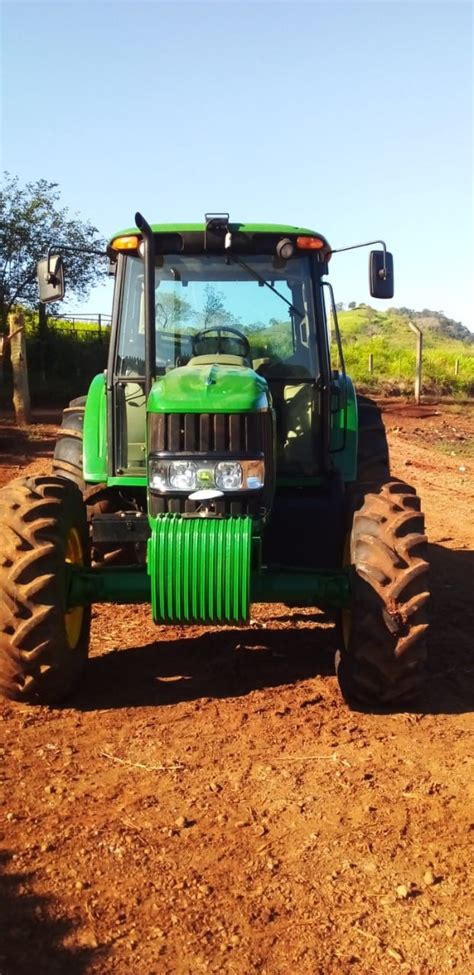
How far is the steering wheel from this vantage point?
5719mm

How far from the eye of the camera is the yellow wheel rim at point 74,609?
5.10 m

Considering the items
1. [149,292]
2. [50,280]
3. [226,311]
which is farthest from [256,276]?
[50,280]

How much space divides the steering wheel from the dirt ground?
1712 millimetres

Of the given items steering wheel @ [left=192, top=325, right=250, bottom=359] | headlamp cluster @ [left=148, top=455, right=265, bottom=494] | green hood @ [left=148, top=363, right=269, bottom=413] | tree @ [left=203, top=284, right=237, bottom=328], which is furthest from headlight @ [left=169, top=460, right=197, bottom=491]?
tree @ [left=203, top=284, right=237, bottom=328]

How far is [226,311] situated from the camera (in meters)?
5.77

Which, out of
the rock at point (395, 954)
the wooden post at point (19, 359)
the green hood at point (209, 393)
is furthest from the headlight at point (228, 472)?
the wooden post at point (19, 359)

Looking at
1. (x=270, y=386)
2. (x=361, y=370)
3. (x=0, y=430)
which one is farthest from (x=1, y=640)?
(x=361, y=370)

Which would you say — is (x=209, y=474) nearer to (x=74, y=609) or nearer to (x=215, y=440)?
(x=215, y=440)

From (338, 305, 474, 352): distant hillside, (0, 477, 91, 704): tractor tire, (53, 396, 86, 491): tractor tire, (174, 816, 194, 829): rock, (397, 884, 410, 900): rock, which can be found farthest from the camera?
(338, 305, 474, 352): distant hillside

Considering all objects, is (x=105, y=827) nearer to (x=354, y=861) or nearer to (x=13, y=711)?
(x=354, y=861)

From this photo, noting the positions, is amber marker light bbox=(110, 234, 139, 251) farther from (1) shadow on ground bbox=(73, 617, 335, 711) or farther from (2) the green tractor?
(1) shadow on ground bbox=(73, 617, 335, 711)

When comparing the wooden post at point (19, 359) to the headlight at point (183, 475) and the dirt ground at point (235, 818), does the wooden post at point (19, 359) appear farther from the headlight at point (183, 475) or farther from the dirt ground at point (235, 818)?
the headlight at point (183, 475)

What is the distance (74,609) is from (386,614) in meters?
1.58

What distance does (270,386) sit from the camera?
5621mm
